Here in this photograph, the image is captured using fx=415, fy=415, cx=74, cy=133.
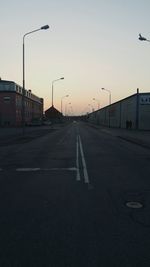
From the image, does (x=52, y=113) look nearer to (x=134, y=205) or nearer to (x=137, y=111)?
(x=137, y=111)

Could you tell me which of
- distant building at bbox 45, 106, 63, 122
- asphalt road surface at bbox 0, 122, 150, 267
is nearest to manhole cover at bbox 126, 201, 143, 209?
asphalt road surface at bbox 0, 122, 150, 267

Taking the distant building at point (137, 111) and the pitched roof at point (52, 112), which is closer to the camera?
the distant building at point (137, 111)

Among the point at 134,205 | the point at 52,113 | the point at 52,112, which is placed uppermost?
the point at 52,112

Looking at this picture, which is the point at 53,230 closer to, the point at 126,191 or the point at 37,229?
the point at 37,229

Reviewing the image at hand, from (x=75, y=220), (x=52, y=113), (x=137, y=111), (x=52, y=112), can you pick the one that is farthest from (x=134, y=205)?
(x=52, y=113)

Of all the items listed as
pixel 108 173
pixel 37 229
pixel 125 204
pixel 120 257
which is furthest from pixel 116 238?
pixel 108 173

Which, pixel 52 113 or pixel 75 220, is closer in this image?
pixel 75 220

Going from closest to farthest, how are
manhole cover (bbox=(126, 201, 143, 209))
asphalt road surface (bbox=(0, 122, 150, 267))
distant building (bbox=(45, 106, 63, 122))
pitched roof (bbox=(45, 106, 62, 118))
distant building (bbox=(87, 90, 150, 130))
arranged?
asphalt road surface (bbox=(0, 122, 150, 267)) → manhole cover (bbox=(126, 201, 143, 209)) → distant building (bbox=(87, 90, 150, 130)) → pitched roof (bbox=(45, 106, 62, 118)) → distant building (bbox=(45, 106, 63, 122))

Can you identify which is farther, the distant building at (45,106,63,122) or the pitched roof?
the distant building at (45,106,63,122)

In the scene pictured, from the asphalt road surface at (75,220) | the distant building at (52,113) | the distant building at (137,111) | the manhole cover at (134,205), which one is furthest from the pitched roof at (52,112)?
the manhole cover at (134,205)

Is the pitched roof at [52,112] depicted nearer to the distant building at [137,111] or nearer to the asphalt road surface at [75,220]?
the distant building at [137,111]

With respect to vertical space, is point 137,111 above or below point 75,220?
above

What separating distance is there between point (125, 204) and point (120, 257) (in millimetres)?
3323

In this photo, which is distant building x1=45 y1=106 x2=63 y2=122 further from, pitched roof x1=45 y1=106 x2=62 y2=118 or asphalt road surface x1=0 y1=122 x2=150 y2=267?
asphalt road surface x1=0 y1=122 x2=150 y2=267
